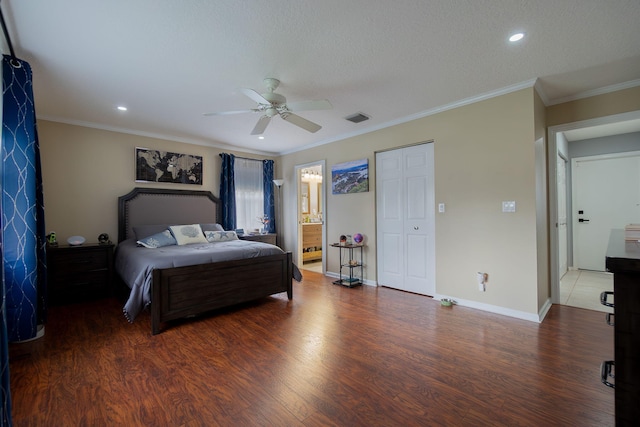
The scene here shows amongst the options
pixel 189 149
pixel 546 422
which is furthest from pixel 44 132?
pixel 546 422

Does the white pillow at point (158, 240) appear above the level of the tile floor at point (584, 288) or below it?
above

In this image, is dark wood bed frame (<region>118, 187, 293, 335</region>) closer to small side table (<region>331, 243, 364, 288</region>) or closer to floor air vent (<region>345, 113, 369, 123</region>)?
small side table (<region>331, 243, 364, 288</region>)

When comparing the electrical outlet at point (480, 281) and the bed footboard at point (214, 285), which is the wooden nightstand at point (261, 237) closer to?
the bed footboard at point (214, 285)

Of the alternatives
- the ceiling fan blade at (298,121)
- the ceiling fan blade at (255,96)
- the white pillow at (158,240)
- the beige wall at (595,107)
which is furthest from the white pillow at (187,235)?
the beige wall at (595,107)

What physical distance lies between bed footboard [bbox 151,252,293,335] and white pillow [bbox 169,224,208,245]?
123 centimetres

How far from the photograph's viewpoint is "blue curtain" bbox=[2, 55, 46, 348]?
238cm

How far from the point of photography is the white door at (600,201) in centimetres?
486

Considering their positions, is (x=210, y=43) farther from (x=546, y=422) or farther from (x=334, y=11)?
(x=546, y=422)

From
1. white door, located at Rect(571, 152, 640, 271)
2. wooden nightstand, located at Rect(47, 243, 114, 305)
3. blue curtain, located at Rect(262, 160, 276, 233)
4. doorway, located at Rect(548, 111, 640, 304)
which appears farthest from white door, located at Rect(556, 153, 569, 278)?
wooden nightstand, located at Rect(47, 243, 114, 305)

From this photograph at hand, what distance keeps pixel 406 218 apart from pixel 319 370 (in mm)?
2602

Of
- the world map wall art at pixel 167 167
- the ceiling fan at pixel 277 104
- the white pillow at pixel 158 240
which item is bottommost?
the white pillow at pixel 158 240

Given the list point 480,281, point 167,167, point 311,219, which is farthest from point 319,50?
point 311,219

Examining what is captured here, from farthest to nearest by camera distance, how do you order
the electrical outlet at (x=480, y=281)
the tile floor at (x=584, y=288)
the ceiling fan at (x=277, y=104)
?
the tile floor at (x=584, y=288)
the electrical outlet at (x=480, y=281)
the ceiling fan at (x=277, y=104)

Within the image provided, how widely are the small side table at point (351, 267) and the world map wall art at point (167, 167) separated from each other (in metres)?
2.79
